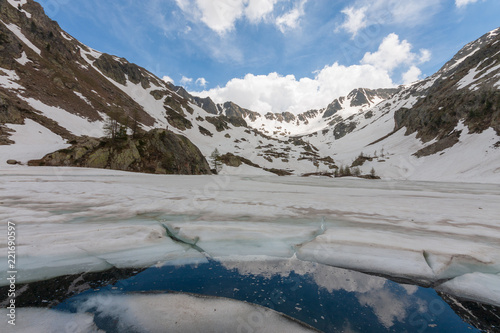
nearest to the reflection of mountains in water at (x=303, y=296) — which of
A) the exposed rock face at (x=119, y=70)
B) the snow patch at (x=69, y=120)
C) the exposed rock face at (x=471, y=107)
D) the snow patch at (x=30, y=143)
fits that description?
the snow patch at (x=30, y=143)

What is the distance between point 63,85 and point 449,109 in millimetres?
117280

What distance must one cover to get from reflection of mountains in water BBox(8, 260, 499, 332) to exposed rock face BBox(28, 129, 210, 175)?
97.4ft

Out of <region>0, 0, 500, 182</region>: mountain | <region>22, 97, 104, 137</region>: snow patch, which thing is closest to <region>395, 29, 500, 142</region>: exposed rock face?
<region>0, 0, 500, 182</region>: mountain

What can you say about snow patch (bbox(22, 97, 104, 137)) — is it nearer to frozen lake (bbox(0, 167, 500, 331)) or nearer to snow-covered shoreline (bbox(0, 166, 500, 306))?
snow-covered shoreline (bbox(0, 166, 500, 306))

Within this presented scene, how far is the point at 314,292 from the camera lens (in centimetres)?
Result: 296

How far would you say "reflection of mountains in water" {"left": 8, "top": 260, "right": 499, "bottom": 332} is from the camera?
2455 mm

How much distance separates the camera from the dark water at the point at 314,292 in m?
2.46

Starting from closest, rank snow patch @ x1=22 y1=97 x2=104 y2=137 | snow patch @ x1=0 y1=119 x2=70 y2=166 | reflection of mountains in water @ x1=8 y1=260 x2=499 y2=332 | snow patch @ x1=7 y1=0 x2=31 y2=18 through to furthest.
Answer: reflection of mountains in water @ x1=8 y1=260 x2=499 y2=332 < snow patch @ x1=0 y1=119 x2=70 y2=166 < snow patch @ x1=22 y1=97 x2=104 y2=137 < snow patch @ x1=7 y1=0 x2=31 y2=18

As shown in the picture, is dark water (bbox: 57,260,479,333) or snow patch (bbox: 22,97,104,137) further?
snow patch (bbox: 22,97,104,137)

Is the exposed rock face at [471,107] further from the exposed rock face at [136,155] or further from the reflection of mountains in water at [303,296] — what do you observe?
the exposed rock face at [136,155]

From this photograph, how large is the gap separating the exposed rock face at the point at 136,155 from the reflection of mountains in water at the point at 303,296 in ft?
97.4

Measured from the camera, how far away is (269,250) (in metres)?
4.32

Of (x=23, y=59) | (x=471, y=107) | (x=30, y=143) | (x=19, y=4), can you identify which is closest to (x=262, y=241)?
(x=30, y=143)

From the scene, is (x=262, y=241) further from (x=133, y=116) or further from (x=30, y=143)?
(x=133, y=116)
